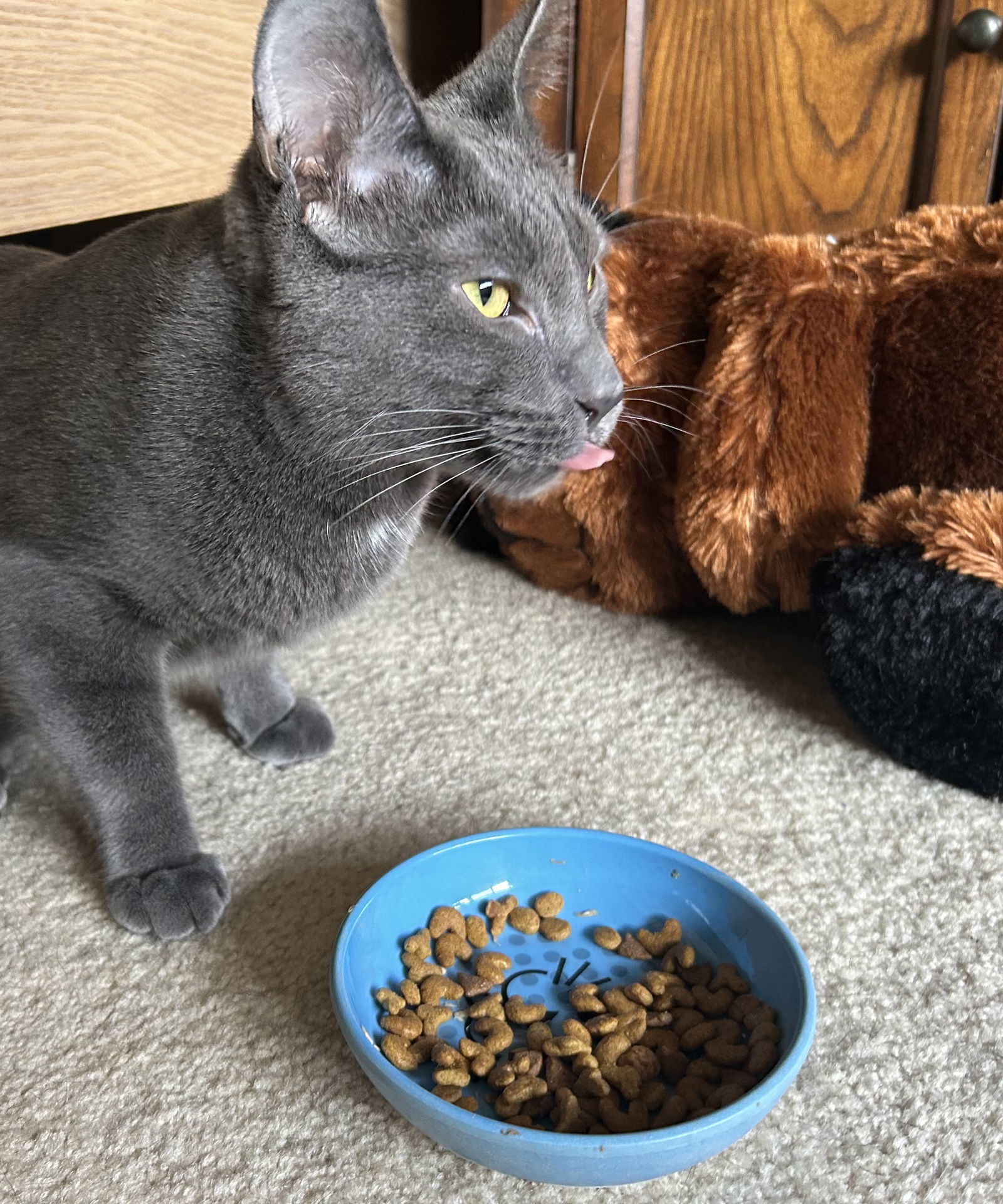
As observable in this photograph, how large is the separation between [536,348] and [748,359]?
471 mm

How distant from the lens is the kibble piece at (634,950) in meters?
0.79

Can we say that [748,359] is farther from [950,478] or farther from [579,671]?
[579,671]

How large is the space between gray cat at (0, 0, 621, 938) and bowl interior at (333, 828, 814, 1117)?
0.54 ft

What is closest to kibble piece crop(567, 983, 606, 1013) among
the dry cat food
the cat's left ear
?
the dry cat food

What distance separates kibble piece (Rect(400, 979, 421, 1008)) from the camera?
2.38ft

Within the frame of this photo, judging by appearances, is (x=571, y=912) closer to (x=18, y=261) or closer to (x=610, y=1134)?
(x=610, y=1134)

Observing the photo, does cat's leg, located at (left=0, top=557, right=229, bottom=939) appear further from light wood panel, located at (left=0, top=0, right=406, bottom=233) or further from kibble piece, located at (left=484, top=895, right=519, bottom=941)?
light wood panel, located at (left=0, top=0, right=406, bottom=233)

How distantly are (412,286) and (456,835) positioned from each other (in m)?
0.47

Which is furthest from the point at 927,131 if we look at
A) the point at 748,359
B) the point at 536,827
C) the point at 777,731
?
the point at 536,827

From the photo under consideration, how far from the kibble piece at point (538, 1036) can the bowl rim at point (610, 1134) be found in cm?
7

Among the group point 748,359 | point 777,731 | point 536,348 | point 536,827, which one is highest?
point 536,348

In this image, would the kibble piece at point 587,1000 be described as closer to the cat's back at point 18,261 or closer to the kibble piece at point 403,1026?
the kibble piece at point 403,1026

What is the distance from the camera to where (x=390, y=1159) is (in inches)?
25.7

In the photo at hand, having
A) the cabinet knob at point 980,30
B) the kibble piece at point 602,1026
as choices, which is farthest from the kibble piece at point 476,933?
the cabinet knob at point 980,30
